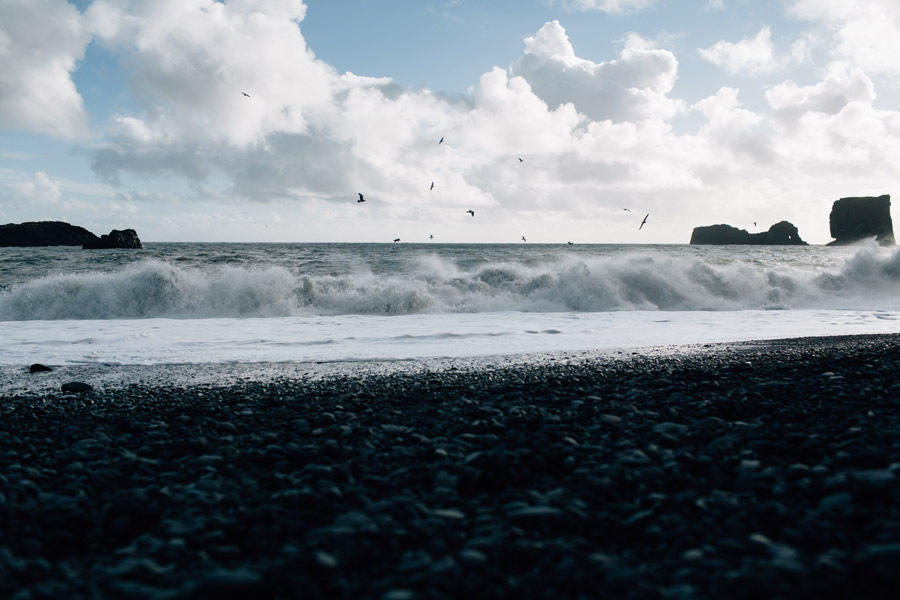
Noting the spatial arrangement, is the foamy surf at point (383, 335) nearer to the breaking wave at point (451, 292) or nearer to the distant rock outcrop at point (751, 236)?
the breaking wave at point (451, 292)

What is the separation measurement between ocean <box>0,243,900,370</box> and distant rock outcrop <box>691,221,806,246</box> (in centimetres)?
10113

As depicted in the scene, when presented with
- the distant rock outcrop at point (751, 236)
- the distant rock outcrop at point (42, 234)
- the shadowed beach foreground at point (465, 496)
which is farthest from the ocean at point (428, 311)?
the distant rock outcrop at point (751, 236)

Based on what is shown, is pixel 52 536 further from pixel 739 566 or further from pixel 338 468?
pixel 739 566

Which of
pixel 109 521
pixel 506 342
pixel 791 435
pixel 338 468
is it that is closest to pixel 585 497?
pixel 338 468

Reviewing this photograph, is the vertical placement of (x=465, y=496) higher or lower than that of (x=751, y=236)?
lower

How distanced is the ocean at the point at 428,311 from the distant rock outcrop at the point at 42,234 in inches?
2682

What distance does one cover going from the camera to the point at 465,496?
2709 millimetres

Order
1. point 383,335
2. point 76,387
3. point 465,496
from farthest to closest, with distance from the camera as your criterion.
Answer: point 383,335, point 76,387, point 465,496

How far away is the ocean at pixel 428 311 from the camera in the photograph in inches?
352

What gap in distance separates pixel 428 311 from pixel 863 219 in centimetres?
10694

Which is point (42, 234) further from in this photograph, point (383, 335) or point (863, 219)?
point (863, 219)

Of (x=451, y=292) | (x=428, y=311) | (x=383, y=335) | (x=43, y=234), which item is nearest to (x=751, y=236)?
(x=451, y=292)

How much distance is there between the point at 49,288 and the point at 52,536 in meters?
15.5

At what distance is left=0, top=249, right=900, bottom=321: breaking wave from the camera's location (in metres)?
15.0
